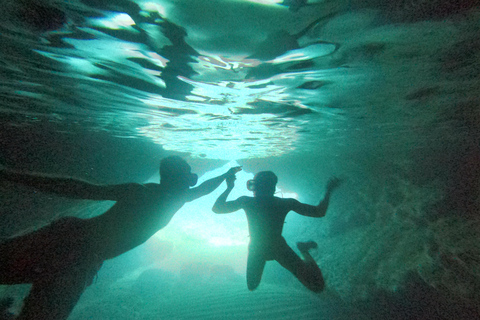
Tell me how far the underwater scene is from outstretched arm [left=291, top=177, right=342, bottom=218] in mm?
36

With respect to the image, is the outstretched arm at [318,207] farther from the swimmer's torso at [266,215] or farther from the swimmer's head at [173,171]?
the swimmer's head at [173,171]

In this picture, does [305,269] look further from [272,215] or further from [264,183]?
[264,183]

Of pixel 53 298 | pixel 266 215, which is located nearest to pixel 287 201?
pixel 266 215

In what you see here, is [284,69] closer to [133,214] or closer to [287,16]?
[287,16]

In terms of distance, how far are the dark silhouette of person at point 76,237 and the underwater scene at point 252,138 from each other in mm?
25

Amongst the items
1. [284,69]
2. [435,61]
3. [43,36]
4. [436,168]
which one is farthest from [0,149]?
[436,168]

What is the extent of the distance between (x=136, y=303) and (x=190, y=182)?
1025 centimetres

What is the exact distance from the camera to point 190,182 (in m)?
4.54

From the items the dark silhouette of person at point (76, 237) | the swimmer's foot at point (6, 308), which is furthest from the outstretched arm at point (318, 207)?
the swimmer's foot at point (6, 308)

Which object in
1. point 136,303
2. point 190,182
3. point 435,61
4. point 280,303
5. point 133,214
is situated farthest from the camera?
point 136,303

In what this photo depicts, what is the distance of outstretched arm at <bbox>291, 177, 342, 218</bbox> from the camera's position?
199 inches

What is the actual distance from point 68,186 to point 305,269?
543 cm

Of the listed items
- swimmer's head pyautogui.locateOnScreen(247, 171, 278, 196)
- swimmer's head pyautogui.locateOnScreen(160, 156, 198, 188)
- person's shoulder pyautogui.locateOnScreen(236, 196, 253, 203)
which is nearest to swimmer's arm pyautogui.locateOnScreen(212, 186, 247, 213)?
person's shoulder pyautogui.locateOnScreen(236, 196, 253, 203)

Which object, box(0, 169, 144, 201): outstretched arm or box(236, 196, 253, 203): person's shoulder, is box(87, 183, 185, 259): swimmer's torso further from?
box(236, 196, 253, 203): person's shoulder
